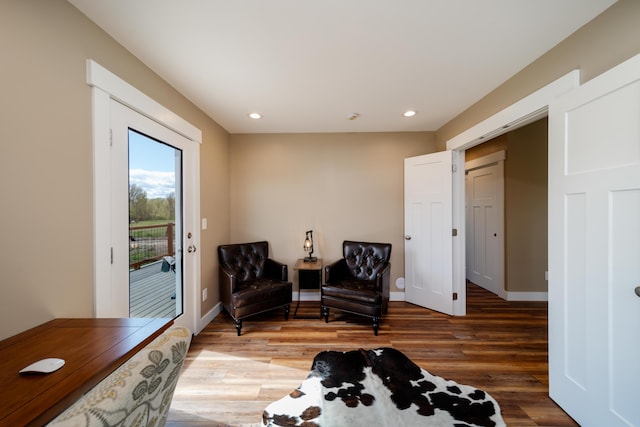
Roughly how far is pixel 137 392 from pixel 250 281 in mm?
2461

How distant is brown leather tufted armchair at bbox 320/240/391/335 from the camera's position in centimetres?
255

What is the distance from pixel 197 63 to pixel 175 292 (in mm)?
2018

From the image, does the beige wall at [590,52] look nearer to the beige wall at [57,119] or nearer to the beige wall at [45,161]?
the beige wall at [57,119]

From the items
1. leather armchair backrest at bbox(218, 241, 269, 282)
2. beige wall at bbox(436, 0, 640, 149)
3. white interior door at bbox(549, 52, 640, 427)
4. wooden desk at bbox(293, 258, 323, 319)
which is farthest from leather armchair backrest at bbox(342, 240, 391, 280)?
beige wall at bbox(436, 0, 640, 149)

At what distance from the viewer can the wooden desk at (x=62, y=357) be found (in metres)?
0.66

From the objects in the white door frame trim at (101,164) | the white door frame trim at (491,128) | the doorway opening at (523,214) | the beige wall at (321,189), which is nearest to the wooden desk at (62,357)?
the white door frame trim at (101,164)

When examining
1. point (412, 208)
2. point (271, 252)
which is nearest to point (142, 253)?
point (271, 252)

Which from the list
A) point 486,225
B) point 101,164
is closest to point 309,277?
point 101,164

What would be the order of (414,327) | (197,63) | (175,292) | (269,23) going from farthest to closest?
1. (414,327)
2. (175,292)
3. (197,63)
4. (269,23)

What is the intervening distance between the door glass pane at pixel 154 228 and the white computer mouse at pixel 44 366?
973 mm

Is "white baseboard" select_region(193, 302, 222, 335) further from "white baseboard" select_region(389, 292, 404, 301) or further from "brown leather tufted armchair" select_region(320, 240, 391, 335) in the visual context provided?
"white baseboard" select_region(389, 292, 404, 301)

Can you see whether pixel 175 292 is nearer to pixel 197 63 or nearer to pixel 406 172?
pixel 197 63

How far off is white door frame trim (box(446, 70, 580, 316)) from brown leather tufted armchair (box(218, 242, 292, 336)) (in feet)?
6.86

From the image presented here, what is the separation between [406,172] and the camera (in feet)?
10.9
